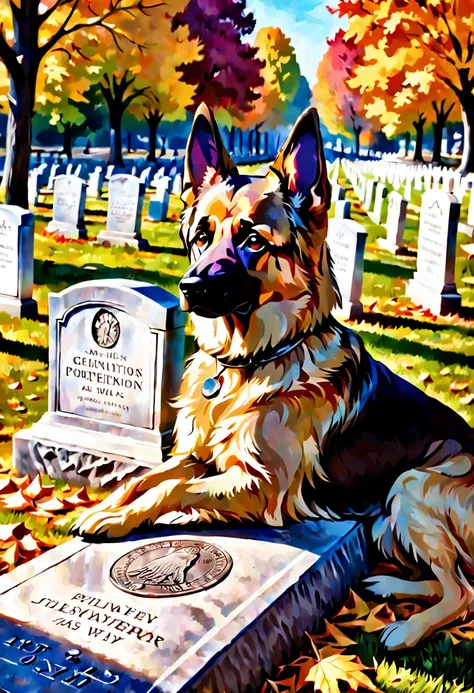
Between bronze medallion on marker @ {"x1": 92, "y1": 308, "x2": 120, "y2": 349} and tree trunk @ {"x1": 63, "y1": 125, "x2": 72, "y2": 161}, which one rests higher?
tree trunk @ {"x1": 63, "y1": 125, "x2": 72, "y2": 161}

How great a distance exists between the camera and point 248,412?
3.62 m

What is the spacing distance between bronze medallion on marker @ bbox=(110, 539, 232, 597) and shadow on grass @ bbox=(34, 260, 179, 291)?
274 cm

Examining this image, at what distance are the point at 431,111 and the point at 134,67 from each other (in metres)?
2.41

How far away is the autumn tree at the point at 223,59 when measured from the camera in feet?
15.8

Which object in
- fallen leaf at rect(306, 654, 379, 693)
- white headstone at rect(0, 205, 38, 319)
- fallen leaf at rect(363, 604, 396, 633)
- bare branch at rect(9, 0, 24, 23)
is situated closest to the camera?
fallen leaf at rect(306, 654, 379, 693)

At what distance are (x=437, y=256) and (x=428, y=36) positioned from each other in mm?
1538

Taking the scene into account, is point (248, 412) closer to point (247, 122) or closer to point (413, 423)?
point (413, 423)

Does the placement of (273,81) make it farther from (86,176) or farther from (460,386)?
(86,176)

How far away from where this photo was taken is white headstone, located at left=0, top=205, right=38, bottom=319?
691cm

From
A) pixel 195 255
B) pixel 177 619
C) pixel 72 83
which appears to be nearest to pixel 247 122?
pixel 195 255

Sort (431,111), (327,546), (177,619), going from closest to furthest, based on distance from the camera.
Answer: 1. (177,619)
2. (327,546)
3. (431,111)

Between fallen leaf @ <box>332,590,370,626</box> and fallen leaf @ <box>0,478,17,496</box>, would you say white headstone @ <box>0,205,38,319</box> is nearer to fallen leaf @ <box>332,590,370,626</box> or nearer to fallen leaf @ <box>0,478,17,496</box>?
fallen leaf @ <box>0,478,17,496</box>

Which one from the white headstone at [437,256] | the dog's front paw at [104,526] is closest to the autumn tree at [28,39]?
the white headstone at [437,256]

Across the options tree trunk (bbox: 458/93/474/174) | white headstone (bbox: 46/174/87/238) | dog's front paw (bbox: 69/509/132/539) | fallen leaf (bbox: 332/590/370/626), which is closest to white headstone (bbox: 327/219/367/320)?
tree trunk (bbox: 458/93/474/174)
